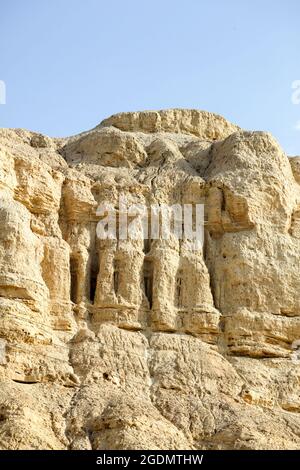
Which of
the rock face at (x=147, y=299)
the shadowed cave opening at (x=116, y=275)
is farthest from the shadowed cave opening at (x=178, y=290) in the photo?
the shadowed cave opening at (x=116, y=275)

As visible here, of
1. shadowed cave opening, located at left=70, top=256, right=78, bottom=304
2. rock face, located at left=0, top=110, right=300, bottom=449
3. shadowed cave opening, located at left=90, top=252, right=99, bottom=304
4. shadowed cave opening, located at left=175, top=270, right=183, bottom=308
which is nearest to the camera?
rock face, located at left=0, top=110, right=300, bottom=449

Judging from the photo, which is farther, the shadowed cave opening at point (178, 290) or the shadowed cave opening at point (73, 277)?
the shadowed cave opening at point (178, 290)

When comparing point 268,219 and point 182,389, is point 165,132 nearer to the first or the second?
point 268,219

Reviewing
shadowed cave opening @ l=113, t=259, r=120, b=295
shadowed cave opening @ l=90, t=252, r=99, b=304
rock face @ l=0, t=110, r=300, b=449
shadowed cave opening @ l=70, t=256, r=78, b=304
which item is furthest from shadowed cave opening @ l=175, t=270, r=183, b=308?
shadowed cave opening @ l=70, t=256, r=78, b=304

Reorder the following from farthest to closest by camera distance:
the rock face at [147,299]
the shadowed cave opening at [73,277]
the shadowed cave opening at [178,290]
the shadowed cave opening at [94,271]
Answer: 1. the shadowed cave opening at [94,271]
2. the shadowed cave opening at [178,290]
3. the shadowed cave opening at [73,277]
4. the rock face at [147,299]

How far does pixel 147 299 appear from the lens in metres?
37.2

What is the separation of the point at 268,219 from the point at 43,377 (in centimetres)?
996

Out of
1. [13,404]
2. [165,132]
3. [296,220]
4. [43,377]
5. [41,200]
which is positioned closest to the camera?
[13,404]

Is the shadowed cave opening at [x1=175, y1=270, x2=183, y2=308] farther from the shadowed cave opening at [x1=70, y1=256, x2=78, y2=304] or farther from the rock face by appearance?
the shadowed cave opening at [x1=70, y1=256, x2=78, y2=304]

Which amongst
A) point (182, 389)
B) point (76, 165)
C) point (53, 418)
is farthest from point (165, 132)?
point (53, 418)

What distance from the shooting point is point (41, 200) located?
37312mm

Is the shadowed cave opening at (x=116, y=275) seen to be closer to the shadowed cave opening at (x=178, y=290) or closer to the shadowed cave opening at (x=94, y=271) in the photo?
the shadowed cave opening at (x=94, y=271)

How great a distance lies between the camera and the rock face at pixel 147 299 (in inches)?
1265

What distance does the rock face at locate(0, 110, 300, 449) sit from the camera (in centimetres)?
3212
